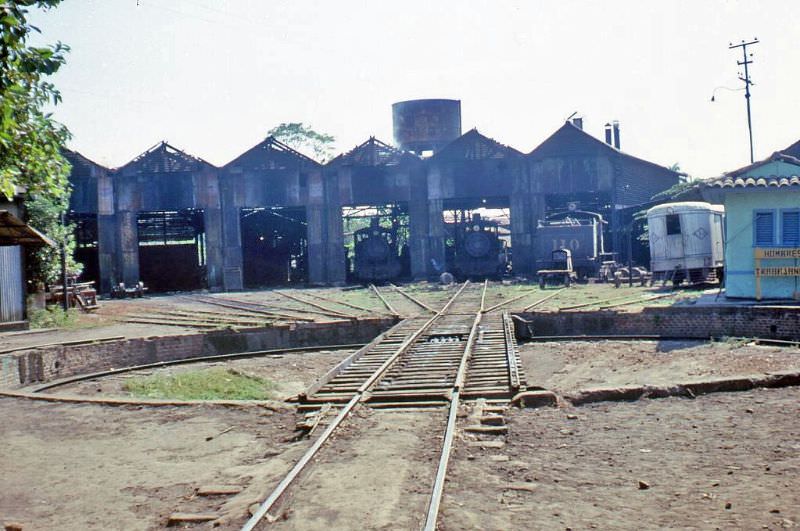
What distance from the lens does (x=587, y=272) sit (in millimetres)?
32281

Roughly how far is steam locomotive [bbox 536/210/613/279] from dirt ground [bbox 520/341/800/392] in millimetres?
16460

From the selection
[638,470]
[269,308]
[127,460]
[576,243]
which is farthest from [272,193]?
[638,470]

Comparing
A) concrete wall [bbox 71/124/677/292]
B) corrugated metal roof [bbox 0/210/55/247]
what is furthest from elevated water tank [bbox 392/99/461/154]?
corrugated metal roof [bbox 0/210/55/247]

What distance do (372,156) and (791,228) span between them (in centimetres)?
2282

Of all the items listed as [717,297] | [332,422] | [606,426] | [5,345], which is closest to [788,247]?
[717,297]

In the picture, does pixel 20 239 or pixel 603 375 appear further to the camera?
pixel 20 239

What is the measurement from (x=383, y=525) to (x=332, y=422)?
2795mm

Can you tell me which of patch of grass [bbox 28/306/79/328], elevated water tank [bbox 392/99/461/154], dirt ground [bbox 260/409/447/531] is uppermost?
elevated water tank [bbox 392/99/461/154]

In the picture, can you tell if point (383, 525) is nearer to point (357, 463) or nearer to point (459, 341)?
point (357, 463)

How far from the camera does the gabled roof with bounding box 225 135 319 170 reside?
36719 millimetres

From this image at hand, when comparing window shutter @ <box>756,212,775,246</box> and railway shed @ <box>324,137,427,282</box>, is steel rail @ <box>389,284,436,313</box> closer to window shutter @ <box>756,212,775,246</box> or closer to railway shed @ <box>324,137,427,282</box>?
railway shed @ <box>324,137,427,282</box>

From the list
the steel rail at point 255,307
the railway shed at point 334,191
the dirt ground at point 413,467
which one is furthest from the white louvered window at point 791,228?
the railway shed at point 334,191

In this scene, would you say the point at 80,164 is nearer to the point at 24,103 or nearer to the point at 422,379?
the point at 24,103

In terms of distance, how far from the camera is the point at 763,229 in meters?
16.5
